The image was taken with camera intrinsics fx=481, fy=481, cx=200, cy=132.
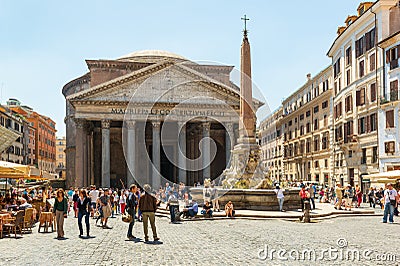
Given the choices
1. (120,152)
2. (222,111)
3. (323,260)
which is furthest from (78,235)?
(120,152)

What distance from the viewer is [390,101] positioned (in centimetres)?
2697

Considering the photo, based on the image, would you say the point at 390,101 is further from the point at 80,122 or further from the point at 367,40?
the point at 80,122

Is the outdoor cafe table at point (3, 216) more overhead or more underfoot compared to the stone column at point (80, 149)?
more underfoot

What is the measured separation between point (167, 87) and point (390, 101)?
58.6ft

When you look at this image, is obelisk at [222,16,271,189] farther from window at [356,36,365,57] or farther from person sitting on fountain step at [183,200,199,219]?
window at [356,36,365,57]

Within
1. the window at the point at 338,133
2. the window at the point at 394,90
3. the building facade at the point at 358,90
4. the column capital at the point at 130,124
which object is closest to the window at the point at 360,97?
the building facade at the point at 358,90

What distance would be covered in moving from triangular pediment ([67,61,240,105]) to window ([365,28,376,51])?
1131 cm

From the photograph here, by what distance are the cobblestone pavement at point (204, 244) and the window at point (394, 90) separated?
530 inches

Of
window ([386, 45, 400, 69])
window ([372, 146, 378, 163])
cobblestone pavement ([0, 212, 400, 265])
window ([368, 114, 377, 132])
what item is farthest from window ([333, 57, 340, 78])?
cobblestone pavement ([0, 212, 400, 265])

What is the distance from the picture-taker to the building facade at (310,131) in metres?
40.9

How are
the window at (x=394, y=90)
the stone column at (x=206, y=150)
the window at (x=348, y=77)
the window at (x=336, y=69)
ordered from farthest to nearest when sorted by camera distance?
the stone column at (x=206, y=150), the window at (x=336, y=69), the window at (x=348, y=77), the window at (x=394, y=90)

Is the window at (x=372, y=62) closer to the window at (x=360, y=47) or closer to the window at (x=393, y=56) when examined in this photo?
the window at (x=360, y=47)

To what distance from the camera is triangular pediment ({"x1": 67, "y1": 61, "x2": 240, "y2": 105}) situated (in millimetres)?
37688

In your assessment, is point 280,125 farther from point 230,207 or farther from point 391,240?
point 391,240
